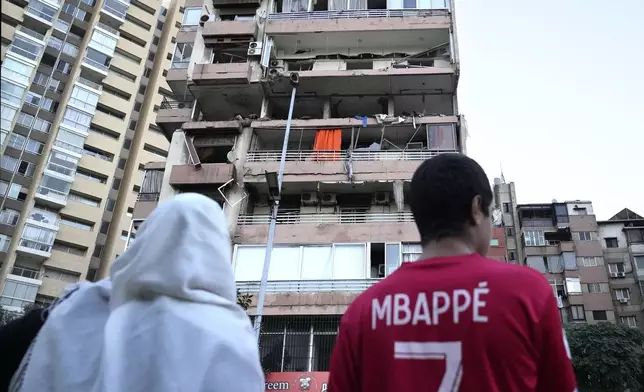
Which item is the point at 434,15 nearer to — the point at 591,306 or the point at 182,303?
the point at 182,303

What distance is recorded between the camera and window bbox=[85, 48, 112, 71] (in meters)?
44.7

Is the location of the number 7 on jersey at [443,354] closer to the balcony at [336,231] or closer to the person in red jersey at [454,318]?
the person in red jersey at [454,318]

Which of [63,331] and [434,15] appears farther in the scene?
[434,15]

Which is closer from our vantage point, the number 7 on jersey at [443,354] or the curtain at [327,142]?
the number 7 on jersey at [443,354]

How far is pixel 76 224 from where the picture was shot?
40188mm

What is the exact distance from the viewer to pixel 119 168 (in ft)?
148

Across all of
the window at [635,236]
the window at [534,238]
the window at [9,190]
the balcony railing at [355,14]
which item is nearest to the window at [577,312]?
the window at [534,238]

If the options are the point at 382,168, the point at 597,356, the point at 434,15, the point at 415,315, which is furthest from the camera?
the point at 597,356

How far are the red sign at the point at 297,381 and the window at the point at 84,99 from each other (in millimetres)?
37286

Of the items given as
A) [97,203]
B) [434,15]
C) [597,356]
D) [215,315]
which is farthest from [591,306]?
[215,315]

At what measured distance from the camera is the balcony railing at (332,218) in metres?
17.8

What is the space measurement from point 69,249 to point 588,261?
43.3 meters

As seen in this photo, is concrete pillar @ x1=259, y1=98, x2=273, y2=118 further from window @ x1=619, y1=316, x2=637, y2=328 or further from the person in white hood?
window @ x1=619, y1=316, x2=637, y2=328

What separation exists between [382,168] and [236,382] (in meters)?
16.8
